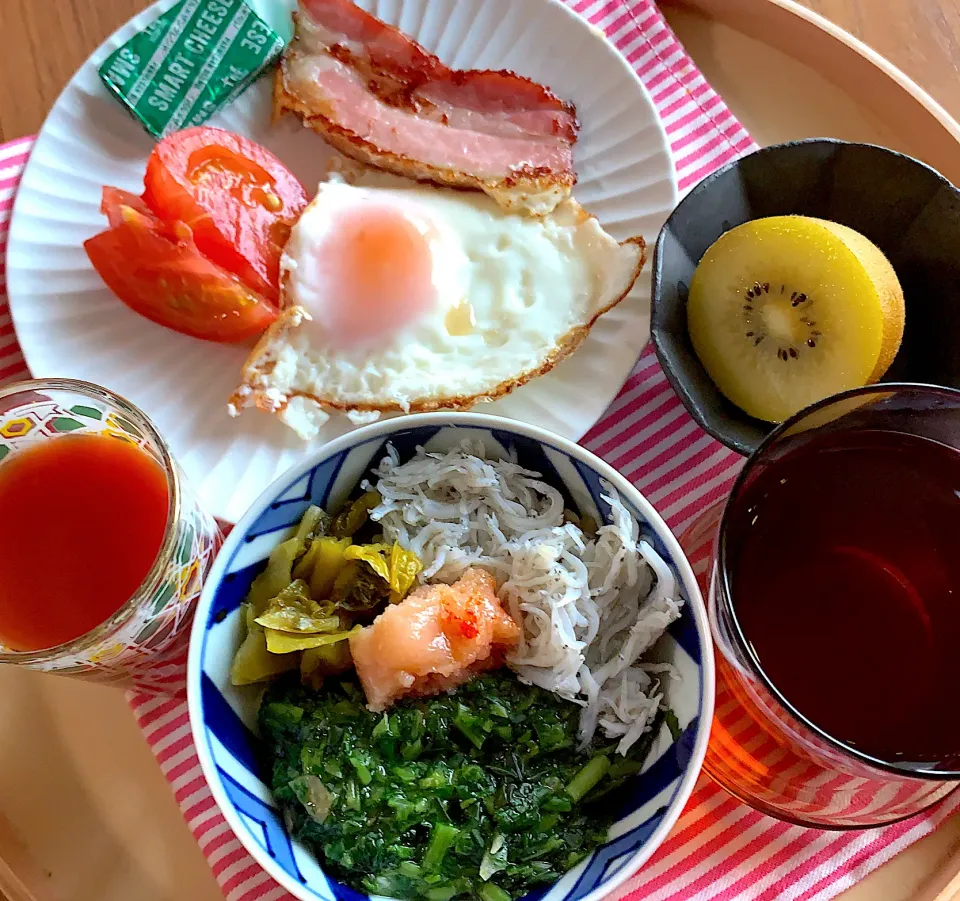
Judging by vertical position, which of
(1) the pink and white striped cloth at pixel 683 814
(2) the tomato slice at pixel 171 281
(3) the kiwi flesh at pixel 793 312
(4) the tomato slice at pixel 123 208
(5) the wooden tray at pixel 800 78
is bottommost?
(1) the pink and white striped cloth at pixel 683 814

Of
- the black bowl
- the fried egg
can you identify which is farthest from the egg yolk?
the black bowl

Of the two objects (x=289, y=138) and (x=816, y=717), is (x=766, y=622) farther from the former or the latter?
(x=289, y=138)

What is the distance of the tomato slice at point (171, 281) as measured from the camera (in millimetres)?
1309

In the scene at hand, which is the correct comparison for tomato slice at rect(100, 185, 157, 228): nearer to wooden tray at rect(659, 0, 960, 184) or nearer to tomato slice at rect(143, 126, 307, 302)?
tomato slice at rect(143, 126, 307, 302)

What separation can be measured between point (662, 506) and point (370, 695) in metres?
0.54

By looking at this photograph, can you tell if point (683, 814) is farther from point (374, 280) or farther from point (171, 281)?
point (171, 281)

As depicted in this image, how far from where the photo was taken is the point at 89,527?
3.68ft

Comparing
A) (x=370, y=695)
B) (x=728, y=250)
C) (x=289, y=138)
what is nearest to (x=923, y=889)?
(x=370, y=695)

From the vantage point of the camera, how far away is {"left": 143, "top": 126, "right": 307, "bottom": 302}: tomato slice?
1334mm

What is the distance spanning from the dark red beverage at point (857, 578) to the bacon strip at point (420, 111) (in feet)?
2.14

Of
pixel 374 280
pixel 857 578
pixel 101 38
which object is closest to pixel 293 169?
pixel 374 280

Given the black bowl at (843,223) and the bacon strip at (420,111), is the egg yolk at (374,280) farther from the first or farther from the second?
the black bowl at (843,223)

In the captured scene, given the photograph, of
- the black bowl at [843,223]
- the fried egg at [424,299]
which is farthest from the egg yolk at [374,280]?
the black bowl at [843,223]

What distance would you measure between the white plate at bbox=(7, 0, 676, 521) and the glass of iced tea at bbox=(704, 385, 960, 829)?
355 millimetres
